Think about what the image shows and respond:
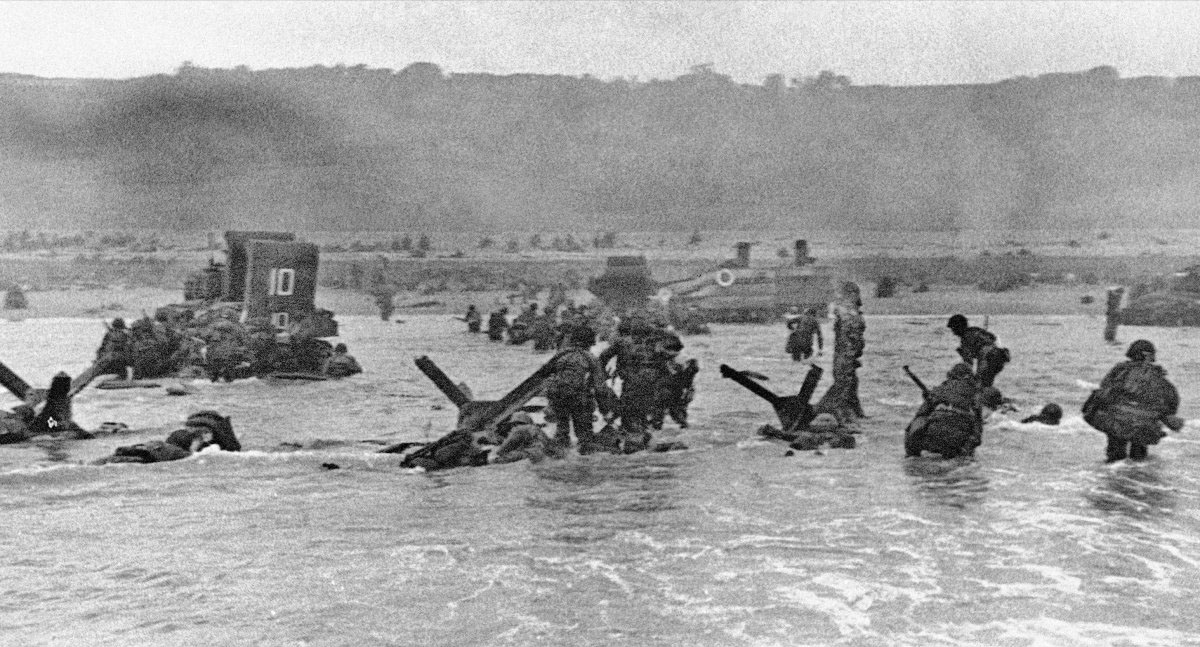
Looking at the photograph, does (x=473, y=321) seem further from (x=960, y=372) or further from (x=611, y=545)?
(x=611, y=545)

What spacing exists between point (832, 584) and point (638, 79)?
9840 cm

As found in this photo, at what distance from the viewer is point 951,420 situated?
51.7ft

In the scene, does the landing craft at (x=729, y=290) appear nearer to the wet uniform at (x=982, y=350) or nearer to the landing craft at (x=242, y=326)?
the landing craft at (x=242, y=326)

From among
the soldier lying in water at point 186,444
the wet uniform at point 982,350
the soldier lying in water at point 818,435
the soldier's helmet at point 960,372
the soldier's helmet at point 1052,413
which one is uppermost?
the wet uniform at point 982,350

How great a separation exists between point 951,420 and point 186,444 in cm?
1015

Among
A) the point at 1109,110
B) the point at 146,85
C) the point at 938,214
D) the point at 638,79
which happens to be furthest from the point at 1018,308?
the point at 146,85

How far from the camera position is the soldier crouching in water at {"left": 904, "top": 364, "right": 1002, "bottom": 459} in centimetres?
1536

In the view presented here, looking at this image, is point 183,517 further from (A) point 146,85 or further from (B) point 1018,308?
(A) point 146,85

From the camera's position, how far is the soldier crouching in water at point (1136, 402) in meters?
14.4

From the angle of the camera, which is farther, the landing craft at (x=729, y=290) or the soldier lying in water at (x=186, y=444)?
the landing craft at (x=729, y=290)

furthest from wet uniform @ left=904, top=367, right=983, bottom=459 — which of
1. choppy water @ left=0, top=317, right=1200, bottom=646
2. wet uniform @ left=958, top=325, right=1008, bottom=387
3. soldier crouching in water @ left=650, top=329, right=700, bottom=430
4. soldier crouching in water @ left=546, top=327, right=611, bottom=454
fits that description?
soldier crouching in water @ left=546, top=327, right=611, bottom=454

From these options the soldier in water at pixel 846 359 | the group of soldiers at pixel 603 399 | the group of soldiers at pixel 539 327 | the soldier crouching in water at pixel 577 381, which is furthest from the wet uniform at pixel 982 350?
the group of soldiers at pixel 539 327

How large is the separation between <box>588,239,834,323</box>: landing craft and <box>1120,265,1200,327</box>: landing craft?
35.9 ft

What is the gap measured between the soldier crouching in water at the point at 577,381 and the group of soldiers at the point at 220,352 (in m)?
12.8
